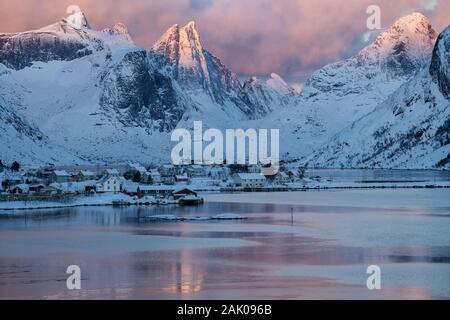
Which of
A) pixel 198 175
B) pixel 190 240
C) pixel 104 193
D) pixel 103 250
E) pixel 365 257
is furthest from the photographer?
pixel 198 175

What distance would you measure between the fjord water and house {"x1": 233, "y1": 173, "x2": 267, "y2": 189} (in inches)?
2623

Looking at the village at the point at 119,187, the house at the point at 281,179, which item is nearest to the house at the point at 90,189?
the village at the point at 119,187

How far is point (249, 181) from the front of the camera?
15338 centimetres

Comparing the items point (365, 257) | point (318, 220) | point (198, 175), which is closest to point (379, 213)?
point (318, 220)

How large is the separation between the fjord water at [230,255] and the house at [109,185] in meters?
28.0

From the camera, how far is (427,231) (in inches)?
2591

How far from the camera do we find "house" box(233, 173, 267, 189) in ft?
502

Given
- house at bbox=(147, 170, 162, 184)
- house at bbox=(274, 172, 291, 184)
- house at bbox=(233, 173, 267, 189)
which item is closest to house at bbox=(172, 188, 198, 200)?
house at bbox=(147, 170, 162, 184)

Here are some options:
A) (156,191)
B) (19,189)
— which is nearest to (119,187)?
(156,191)

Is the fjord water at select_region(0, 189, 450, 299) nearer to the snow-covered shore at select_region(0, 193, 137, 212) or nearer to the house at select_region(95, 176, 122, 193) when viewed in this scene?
the snow-covered shore at select_region(0, 193, 137, 212)

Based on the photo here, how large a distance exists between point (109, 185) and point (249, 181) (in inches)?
1642

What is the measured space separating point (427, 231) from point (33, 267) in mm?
29844

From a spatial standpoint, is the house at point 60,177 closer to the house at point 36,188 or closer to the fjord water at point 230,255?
the house at point 36,188
